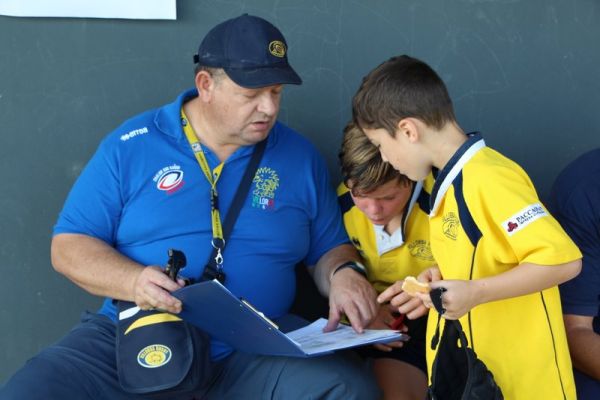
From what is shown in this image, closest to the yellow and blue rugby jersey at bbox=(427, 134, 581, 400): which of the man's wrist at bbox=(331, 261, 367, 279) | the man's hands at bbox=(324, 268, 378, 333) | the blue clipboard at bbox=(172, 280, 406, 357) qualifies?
→ the blue clipboard at bbox=(172, 280, 406, 357)

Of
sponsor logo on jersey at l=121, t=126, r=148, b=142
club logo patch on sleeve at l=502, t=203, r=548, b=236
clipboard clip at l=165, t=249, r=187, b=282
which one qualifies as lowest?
clipboard clip at l=165, t=249, r=187, b=282

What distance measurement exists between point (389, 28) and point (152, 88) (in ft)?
3.03

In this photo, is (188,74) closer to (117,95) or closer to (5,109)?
(117,95)

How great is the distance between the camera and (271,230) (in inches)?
121

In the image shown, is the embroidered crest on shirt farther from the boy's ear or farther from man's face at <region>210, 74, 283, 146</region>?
man's face at <region>210, 74, 283, 146</region>

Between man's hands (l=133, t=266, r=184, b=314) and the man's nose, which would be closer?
man's hands (l=133, t=266, r=184, b=314)

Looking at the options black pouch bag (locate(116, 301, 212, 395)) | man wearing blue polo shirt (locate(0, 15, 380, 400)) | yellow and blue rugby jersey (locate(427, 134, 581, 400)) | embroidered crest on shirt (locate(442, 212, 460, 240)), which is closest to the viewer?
yellow and blue rugby jersey (locate(427, 134, 581, 400))

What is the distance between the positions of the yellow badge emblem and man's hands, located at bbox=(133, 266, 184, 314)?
786 mm

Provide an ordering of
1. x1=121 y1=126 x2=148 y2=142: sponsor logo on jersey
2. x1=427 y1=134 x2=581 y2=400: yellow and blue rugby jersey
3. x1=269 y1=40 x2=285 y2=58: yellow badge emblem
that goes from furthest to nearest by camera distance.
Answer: x1=121 y1=126 x2=148 y2=142: sponsor logo on jersey
x1=269 y1=40 x2=285 y2=58: yellow badge emblem
x1=427 y1=134 x2=581 y2=400: yellow and blue rugby jersey

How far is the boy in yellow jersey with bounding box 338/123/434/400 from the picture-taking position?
2910 mm

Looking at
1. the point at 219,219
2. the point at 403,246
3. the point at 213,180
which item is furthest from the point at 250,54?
the point at 403,246

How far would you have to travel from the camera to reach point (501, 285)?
2271 mm

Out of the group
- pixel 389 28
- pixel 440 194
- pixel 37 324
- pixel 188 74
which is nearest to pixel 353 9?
pixel 389 28

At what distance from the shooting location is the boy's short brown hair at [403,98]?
2537mm
